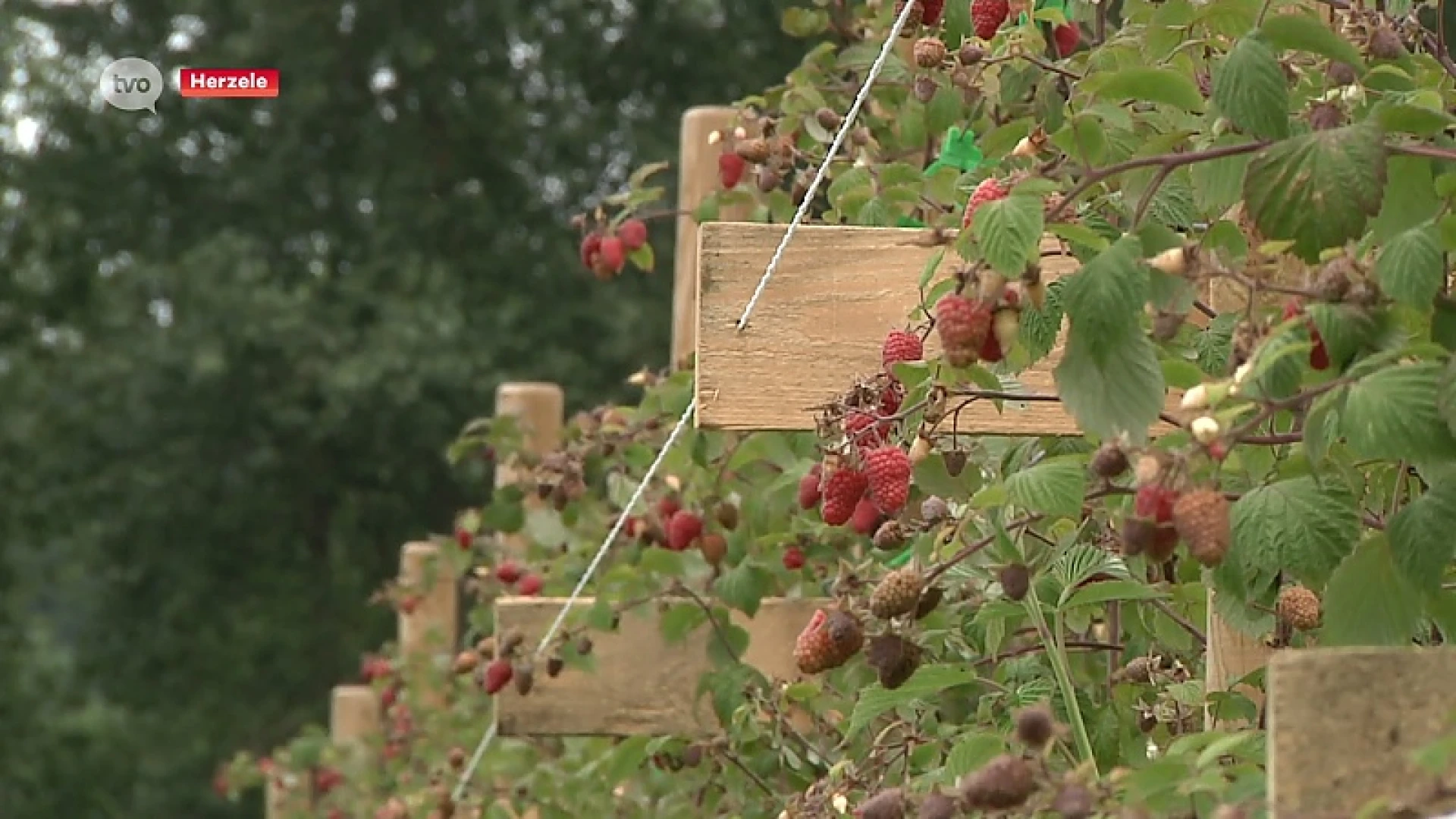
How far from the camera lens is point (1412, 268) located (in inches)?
55.4

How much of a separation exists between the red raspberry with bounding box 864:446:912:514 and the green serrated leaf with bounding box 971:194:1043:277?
0.27 metres

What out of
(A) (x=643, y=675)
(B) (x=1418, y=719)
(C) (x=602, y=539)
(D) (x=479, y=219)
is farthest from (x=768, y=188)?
(D) (x=479, y=219)

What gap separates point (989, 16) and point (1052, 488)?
1.91 feet

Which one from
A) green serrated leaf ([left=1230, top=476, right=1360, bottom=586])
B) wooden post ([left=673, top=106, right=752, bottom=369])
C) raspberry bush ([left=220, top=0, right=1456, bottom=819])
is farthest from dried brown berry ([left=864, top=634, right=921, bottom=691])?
wooden post ([left=673, top=106, right=752, bottom=369])

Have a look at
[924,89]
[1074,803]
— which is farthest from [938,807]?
[924,89]

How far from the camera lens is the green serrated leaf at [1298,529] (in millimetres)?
1556

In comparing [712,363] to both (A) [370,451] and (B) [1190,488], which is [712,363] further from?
(A) [370,451]

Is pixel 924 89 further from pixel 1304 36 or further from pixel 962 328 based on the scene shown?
pixel 962 328

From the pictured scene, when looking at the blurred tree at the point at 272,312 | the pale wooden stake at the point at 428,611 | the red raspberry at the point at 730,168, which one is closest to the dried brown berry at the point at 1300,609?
the red raspberry at the point at 730,168

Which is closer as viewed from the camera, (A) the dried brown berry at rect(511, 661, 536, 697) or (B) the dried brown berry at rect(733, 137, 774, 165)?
(B) the dried brown berry at rect(733, 137, 774, 165)

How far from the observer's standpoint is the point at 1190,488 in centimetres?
129

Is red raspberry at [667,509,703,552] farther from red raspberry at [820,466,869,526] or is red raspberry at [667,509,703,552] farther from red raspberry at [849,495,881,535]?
red raspberry at [820,466,869,526]

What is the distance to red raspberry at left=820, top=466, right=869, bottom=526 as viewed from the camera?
1.76m

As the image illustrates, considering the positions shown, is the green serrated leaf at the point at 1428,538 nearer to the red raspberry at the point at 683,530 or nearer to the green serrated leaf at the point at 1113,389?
the green serrated leaf at the point at 1113,389
